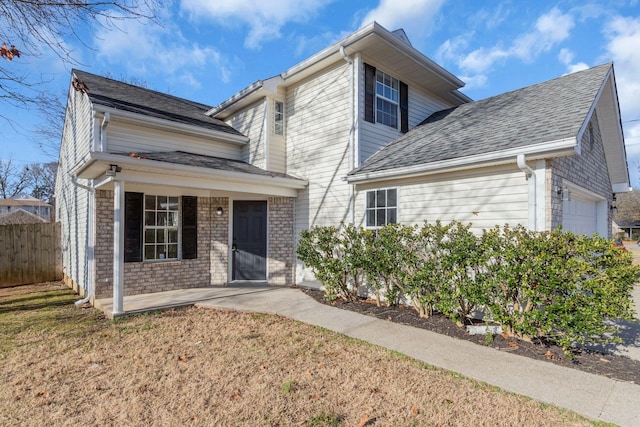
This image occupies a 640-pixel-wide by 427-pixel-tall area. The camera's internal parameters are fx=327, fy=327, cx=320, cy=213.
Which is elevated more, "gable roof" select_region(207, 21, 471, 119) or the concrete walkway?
"gable roof" select_region(207, 21, 471, 119)

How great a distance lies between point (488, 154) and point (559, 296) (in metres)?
2.30

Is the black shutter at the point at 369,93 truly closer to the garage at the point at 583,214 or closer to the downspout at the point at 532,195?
the downspout at the point at 532,195

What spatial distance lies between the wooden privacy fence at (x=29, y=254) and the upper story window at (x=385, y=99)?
34.2ft

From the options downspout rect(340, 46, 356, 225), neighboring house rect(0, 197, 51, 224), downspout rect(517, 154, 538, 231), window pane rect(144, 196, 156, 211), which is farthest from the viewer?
neighboring house rect(0, 197, 51, 224)

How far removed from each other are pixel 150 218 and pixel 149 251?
0.78 meters

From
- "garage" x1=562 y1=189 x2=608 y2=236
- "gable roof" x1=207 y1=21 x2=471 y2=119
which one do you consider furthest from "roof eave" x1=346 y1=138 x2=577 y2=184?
"gable roof" x1=207 y1=21 x2=471 y2=119

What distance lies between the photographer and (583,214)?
7277 millimetres

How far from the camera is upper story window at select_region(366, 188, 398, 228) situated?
6848mm

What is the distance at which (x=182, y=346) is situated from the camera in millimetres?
4477

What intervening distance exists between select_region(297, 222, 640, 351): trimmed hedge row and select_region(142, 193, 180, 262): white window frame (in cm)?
445

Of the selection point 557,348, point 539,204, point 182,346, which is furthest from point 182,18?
point 557,348

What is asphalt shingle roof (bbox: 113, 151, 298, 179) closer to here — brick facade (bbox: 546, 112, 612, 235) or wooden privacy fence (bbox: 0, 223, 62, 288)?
brick facade (bbox: 546, 112, 612, 235)

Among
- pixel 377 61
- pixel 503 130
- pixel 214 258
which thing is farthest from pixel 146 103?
pixel 503 130

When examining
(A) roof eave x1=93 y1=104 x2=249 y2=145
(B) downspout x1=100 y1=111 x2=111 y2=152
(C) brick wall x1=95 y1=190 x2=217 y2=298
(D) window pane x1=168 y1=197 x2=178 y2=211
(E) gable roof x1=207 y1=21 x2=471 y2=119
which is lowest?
(C) brick wall x1=95 y1=190 x2=217 y2=298
